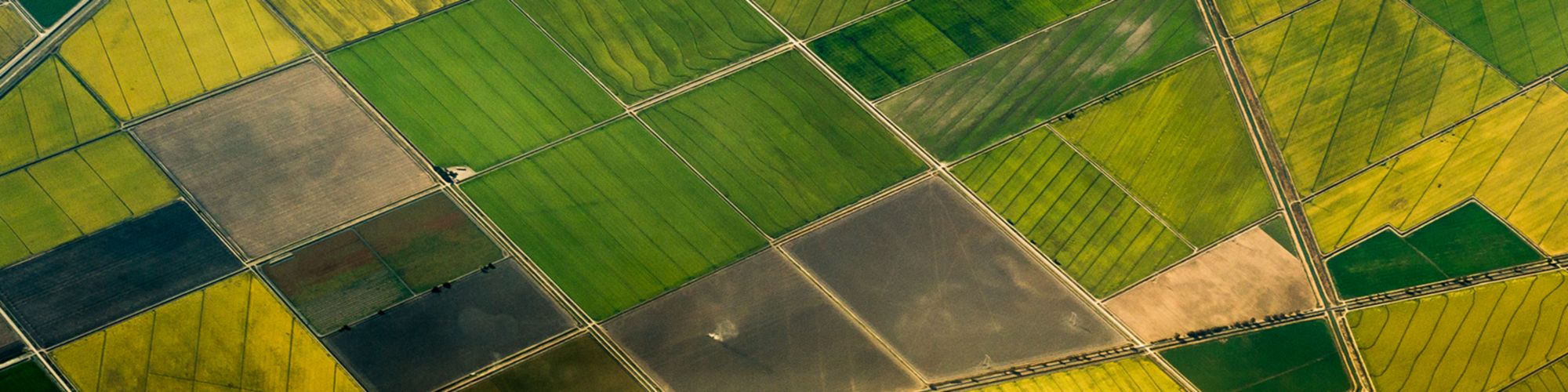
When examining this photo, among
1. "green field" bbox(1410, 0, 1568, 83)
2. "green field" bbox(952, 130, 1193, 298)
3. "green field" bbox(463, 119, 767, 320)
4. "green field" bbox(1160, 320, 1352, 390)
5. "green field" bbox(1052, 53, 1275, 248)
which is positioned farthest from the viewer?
"green field" bbox(1410, 0, 1568, 83)

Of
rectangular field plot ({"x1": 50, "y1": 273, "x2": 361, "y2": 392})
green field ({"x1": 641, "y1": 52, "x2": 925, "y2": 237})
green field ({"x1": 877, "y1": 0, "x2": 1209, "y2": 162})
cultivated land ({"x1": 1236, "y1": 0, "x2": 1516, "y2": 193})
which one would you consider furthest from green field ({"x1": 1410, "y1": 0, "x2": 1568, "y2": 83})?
rectangular field plot ({"x1": 50, "y1": 273, "x2": 361, "y2": 392})

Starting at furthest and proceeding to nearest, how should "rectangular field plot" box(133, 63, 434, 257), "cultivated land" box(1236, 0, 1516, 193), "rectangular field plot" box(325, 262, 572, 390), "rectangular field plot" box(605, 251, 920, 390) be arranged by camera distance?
"cultivated land" box(1236, 0, 1516, 193)
"rectangular field plot" box(133, 63, 434, 257)
"rectangular field plot" box(605, 251, 920, 390)
"rectangular field plot" box(325, 262, 572, 390)

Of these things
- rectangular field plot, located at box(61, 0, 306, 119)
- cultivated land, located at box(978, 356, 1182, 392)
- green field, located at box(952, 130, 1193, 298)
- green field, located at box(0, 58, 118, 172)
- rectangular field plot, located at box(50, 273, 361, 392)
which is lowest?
cultivated land, located at box(978, 356, 1182, 392)

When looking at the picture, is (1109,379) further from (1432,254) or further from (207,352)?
(207,352)

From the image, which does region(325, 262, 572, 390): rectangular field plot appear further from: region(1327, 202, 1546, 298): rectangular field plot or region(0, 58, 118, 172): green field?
region(1327, 202, 1546, 298): rectangular field plot

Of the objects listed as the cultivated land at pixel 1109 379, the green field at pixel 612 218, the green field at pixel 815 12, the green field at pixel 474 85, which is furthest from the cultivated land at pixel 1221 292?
the green field at pixel 474 85

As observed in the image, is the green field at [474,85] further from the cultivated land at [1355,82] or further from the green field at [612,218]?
the cultivated land at [1355,82]
